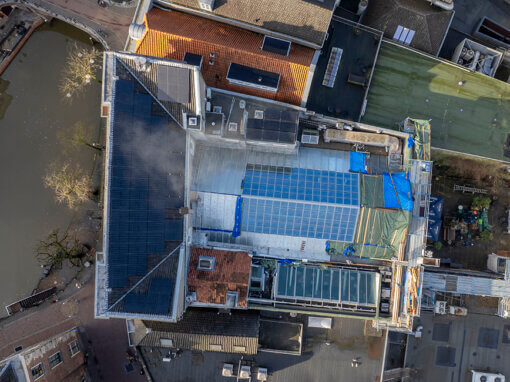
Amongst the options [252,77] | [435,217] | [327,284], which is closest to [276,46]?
[252,77]

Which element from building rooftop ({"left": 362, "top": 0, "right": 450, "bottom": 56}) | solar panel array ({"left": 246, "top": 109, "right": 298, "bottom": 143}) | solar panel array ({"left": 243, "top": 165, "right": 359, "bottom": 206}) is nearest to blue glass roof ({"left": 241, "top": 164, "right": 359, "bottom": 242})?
solar panel array ({"left": 243, "top": 165, "right": 359, "bottom": 206})

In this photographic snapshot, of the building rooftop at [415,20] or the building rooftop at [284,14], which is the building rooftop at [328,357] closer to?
the building rooftop at [284,14]

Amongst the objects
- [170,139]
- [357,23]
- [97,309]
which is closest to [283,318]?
[97,309]

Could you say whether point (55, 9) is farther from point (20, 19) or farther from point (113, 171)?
point (113, 171)

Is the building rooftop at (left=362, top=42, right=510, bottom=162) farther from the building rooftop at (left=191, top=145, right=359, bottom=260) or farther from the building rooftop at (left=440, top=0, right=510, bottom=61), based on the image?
the building rooftop at (left=191, top=145, right=359, bottom=260)

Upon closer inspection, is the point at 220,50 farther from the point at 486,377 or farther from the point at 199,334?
the point at 486,377

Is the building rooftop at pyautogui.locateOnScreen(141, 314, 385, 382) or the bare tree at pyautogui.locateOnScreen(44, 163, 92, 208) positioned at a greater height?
the bare tree at pyautogui.locateOnScreen(44, 163, 92, 208)

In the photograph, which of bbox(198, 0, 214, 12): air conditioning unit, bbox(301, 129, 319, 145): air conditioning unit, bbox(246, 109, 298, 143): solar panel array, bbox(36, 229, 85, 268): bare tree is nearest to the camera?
bbox(198, 0, 214, 12): air conditioning unit
